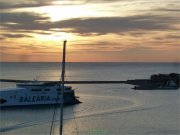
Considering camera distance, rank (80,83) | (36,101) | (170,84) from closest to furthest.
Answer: (36,101) → (170,84) → (80,83)

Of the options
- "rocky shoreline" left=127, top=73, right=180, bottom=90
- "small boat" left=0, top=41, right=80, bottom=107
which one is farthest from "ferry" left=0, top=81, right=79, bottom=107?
"rocky shoreline" left=127, top=73, right=180, bottom=90

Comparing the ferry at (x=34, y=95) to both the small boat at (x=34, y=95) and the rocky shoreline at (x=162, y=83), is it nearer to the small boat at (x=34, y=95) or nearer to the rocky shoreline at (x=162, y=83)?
the small boat at (x=34, y=95)

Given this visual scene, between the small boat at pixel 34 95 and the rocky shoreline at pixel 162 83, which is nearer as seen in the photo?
the small boat at pixel 34 95

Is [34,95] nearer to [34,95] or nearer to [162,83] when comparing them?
[34,95]

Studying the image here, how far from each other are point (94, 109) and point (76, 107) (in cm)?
363

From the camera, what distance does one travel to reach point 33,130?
28.0m

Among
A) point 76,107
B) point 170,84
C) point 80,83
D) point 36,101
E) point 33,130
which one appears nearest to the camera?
point 33,130

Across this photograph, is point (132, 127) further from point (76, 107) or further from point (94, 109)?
point (76, 107)

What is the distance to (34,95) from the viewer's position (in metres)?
47.5

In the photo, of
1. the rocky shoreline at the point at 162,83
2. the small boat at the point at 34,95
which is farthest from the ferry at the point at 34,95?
the rocky shoreline at the point at 162,83

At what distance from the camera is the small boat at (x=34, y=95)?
152 ft

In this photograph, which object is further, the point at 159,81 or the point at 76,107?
the point at 159,81

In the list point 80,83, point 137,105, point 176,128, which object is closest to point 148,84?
point 80,83

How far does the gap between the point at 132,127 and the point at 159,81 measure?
4870 centimetres
